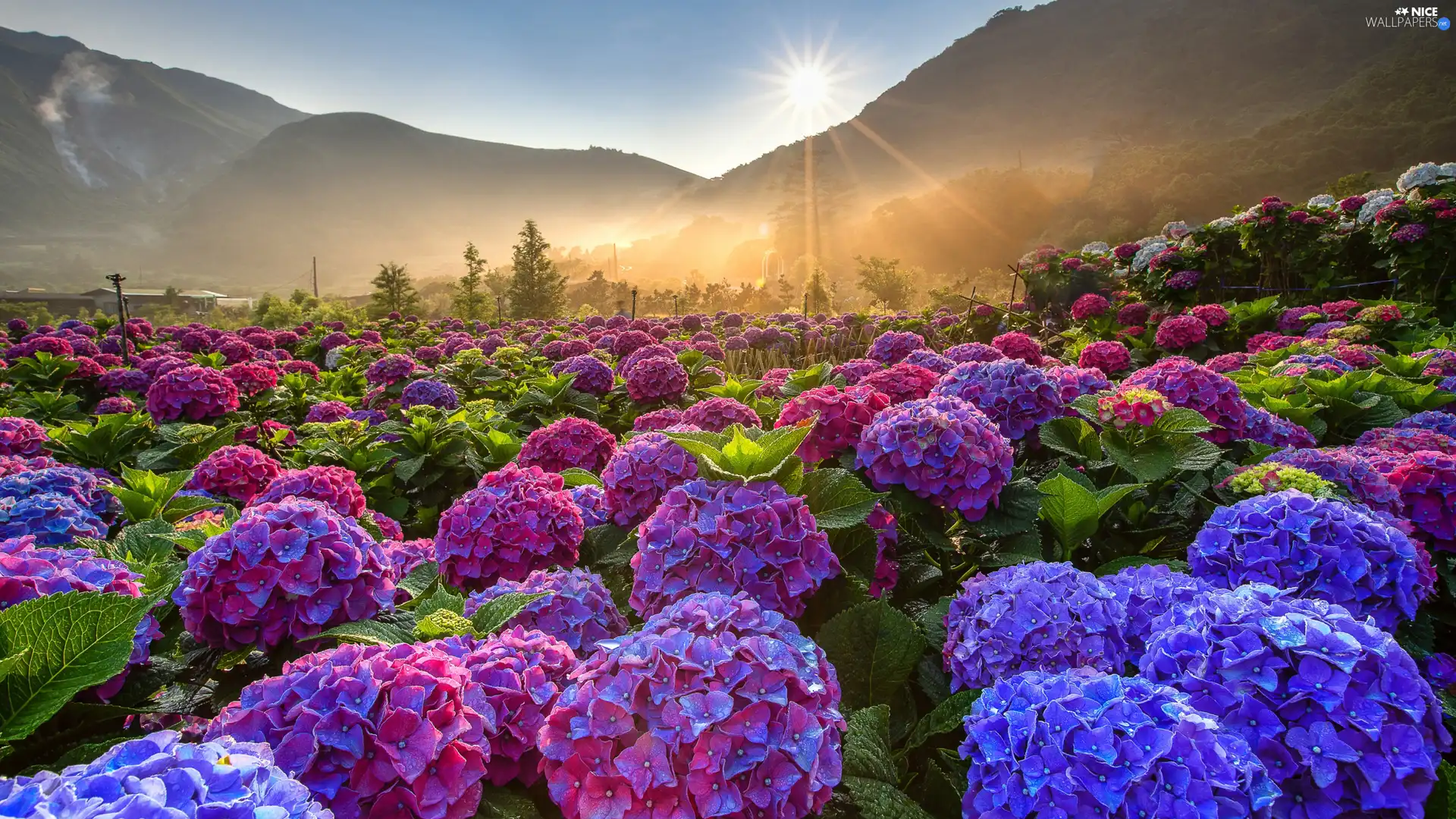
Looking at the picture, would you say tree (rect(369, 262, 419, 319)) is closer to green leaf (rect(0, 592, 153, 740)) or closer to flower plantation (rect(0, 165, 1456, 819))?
flower plantation (rect(0, 165, 1456, 819))

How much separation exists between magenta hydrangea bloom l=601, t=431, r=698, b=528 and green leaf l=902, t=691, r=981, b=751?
1.03 meters

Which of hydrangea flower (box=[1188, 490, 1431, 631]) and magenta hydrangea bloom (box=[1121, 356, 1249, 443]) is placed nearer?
hydrangea flower (box=[1188, 490, 1431, 631])

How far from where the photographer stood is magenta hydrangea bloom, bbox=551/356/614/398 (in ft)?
17.4

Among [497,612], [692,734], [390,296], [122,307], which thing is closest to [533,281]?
[390,296]

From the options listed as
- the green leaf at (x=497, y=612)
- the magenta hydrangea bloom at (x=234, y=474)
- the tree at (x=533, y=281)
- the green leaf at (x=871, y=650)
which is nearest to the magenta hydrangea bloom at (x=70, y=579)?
the green leaf at (x=497, y=612)

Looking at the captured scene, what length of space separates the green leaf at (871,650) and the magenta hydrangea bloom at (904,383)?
1.66m

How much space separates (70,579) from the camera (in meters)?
1.60

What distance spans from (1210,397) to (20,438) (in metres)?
6.08

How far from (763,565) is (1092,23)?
206 metres

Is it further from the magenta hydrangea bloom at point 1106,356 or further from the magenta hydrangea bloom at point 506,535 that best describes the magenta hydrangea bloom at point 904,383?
the magenta hydrangea bloom at point 1106,356

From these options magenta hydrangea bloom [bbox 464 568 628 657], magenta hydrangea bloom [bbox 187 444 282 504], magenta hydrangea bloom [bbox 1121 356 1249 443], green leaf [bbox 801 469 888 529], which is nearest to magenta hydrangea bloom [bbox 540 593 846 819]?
magenta hydrangea bloom [bbox 464 568 628 657]

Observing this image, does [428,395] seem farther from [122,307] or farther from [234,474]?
[122,307]

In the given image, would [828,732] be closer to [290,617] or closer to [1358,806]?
[1358,806]

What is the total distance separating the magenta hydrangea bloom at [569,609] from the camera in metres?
1.70
